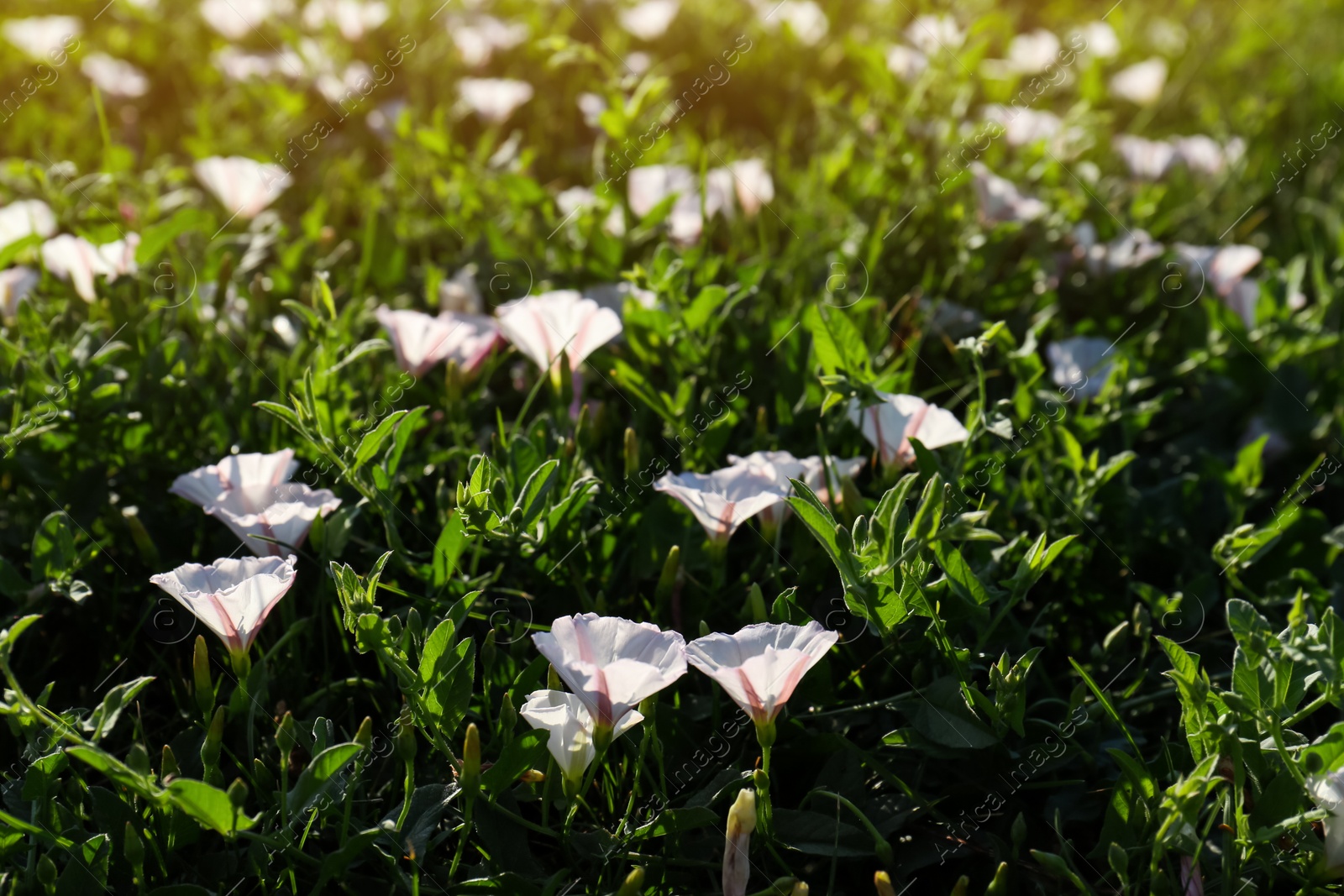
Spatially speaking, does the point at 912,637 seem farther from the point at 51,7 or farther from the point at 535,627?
the point at 51,7

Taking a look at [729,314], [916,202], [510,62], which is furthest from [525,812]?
[510,62]

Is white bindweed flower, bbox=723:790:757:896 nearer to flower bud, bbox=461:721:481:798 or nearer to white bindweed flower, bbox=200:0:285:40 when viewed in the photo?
flower bud, bbox=461:721:481:798

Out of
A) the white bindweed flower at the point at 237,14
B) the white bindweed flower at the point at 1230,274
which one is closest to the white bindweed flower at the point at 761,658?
the white bindweed flower at the point at 1230,274

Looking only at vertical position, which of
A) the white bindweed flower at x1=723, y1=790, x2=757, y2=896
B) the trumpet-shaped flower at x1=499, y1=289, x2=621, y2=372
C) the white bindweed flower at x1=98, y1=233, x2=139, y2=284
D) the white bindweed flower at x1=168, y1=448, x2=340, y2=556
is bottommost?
the white bindweed flower at x1=723, y1=790, x2=757, y2=896

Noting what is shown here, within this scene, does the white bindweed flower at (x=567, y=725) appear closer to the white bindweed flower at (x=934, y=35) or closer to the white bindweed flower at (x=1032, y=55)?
the white bindweed flower at (x=934, y=35)

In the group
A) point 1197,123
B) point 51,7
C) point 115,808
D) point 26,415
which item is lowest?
point 1197,123

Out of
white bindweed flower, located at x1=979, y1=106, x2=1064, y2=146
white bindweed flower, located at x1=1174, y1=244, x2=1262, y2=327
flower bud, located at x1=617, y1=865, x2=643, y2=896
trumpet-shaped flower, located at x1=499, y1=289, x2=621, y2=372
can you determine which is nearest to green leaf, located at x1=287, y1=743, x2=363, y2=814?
flower bud, located at x1=617, y1=865, x2=643, y2=896
